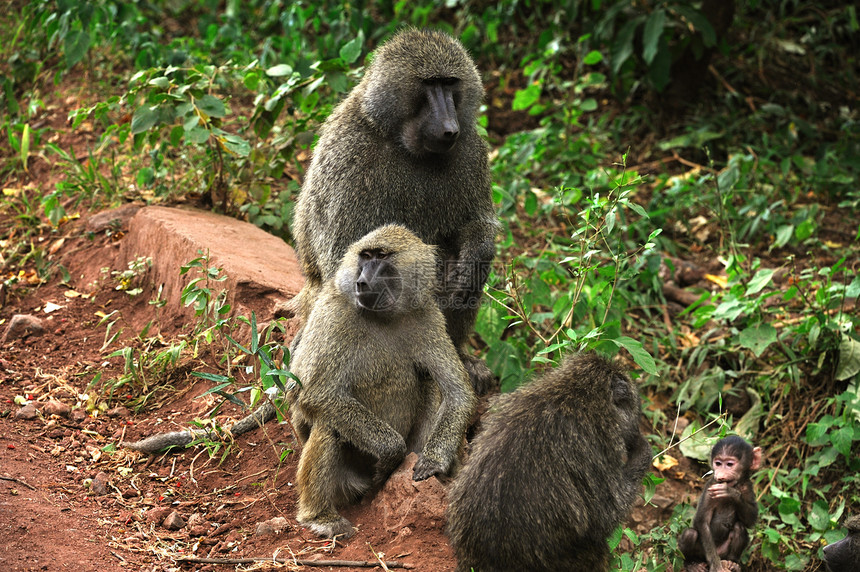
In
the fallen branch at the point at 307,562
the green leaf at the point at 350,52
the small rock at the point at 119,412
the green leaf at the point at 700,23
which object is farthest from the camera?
the green leaf at the point at 700,23

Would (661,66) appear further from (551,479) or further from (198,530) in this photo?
(198,530)

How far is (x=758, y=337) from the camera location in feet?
13.6

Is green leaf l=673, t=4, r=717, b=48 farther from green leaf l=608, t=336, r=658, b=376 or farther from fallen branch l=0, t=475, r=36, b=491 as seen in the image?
fallen branch l=0, t=475, r=36, b=491

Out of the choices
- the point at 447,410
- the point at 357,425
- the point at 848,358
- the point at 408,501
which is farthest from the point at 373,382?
the point at 848,358

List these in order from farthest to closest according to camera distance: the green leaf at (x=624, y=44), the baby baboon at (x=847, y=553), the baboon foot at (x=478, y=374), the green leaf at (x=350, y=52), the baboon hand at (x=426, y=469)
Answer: the green leaf at (x=624, y=44) < the green leaf at (x=350, y=52) < the baboon foot at (x=478, y=374) < the baby baboon at (x=847, y=553) < the baboon hand at (x=426, y=469)

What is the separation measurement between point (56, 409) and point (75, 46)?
2.67 metres

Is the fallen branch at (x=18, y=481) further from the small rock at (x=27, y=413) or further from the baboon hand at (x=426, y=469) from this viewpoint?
the baboon hand at (x=426, y=469)

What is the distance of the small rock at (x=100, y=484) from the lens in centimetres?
304

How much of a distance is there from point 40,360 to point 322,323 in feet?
5.19

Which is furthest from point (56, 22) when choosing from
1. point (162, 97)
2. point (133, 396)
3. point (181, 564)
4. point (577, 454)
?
point (577, 454)

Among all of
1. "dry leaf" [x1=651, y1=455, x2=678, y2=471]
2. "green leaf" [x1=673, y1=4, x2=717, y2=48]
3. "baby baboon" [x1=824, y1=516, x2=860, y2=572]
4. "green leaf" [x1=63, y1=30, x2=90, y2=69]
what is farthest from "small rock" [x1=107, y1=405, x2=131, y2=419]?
"green leaf" [x1=673, y1=4, x2=717, y2=48]

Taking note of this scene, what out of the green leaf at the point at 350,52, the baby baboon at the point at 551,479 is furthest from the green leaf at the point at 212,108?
the baby baboon at the point at 551,479

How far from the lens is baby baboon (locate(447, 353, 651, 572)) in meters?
2.55

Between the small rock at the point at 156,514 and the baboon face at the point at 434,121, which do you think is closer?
the small rock at the point at 156,514
